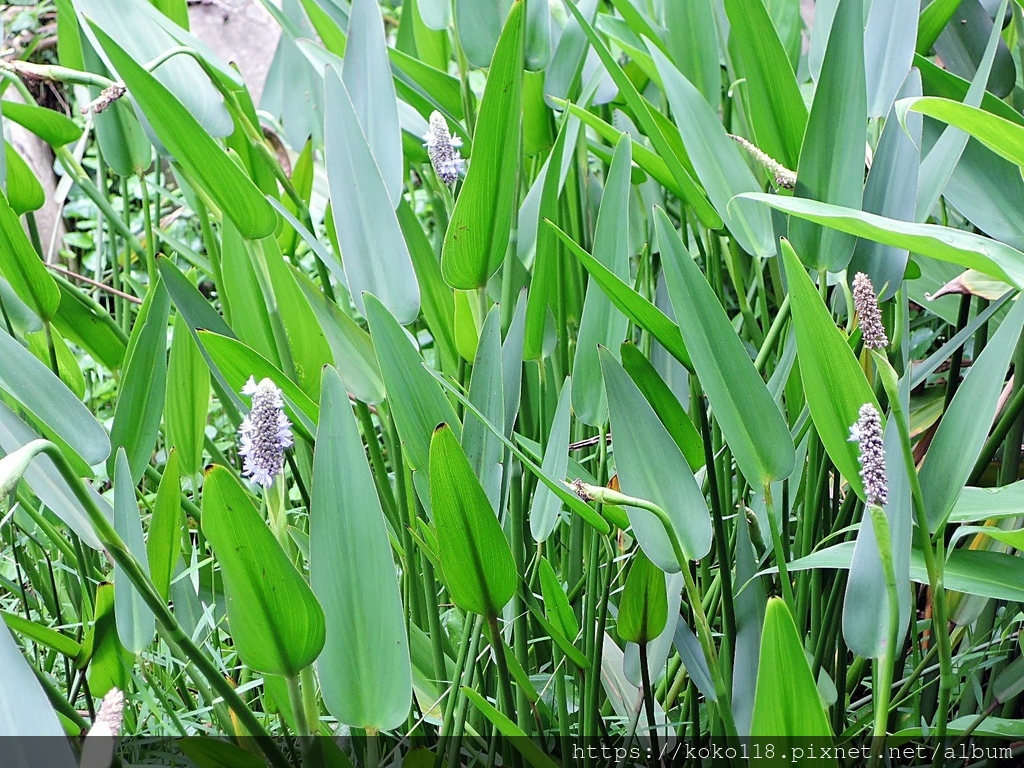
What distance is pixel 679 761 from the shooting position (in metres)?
0.58

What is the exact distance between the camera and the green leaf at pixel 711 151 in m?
0.53

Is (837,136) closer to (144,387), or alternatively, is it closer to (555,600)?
(555,600)

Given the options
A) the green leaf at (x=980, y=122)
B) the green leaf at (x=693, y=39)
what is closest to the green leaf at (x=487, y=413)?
the green leaf at (x=980, y=122)

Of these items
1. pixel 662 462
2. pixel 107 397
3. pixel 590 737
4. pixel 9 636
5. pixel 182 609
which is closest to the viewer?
pixel 9 636

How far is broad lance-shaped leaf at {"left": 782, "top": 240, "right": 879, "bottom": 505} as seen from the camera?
1.25 feet

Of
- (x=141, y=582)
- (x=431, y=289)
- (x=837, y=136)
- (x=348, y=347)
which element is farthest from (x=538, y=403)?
(x=141, y=582)

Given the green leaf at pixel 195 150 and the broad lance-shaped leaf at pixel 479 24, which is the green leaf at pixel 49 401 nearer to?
the green leaf at pixel 195 150

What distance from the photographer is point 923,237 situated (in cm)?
35

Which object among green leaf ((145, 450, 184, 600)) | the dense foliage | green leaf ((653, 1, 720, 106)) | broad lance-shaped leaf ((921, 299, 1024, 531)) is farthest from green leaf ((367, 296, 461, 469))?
green leaf ((653, 1, 720, 106))

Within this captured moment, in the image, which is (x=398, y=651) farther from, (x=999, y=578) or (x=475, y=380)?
(x=999, y=578)

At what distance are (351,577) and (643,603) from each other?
0.56ft

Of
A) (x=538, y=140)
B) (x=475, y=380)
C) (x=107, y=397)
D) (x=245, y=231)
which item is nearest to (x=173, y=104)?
(x=245, y=231)

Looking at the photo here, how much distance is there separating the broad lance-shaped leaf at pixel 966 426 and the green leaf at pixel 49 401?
0.40m

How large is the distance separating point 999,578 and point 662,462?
0.18m
